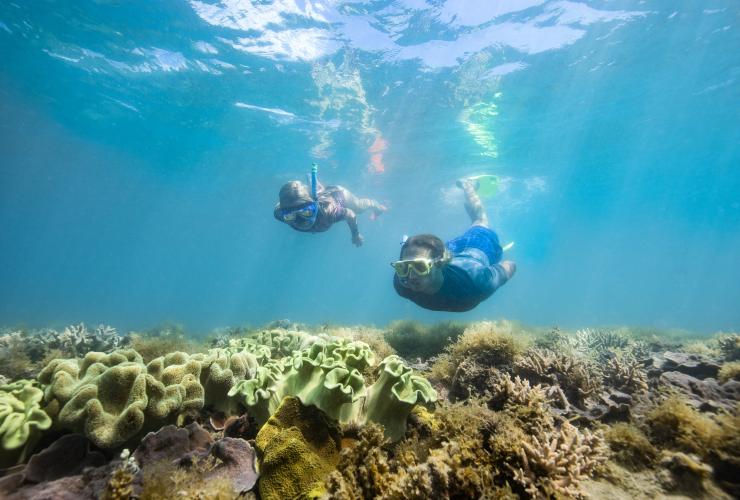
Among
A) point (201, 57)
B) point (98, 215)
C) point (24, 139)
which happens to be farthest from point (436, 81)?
point (98, 215)

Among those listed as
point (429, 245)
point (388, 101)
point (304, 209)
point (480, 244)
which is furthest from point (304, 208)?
point (388, 101)

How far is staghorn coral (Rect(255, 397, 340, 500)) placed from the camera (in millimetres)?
2268

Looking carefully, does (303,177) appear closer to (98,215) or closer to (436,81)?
(436,81)

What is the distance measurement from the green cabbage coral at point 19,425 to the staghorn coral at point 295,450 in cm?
198

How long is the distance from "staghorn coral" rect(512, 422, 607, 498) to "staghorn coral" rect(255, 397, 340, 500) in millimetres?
1423

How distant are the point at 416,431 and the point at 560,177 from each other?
136 ft

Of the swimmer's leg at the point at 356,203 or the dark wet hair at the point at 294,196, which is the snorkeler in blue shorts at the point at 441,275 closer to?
the dark wet hair at the point at 294,196

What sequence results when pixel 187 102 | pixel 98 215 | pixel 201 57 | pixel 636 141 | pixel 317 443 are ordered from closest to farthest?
pixel 317 443, pixel 201 57, pixel 187 102, pixel 636 141, pixel 98 215

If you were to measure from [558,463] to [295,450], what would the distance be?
1.93 metres

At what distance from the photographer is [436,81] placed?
1998 centimetres

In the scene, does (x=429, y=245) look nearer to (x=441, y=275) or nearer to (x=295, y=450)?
(x=441, y=275)

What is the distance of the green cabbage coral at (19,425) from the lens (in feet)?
8.39

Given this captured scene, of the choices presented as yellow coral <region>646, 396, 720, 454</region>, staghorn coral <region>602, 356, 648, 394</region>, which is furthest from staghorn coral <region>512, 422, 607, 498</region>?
staghorn coral <region>602, 356, 648, 394</region>

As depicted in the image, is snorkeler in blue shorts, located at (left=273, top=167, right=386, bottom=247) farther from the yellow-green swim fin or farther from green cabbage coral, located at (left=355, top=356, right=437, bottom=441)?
the yellow-green swim fin
